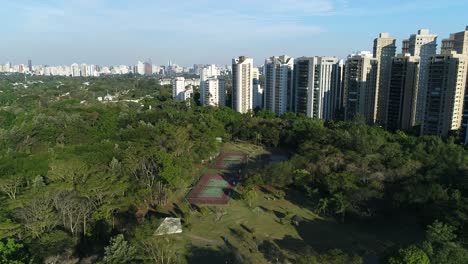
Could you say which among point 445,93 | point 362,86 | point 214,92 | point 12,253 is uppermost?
point 362,86

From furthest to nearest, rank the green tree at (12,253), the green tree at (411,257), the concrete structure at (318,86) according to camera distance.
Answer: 1. the concrete structure at (318,86)
2. the green tree at (12,253)
3. the green tree at (411,257)

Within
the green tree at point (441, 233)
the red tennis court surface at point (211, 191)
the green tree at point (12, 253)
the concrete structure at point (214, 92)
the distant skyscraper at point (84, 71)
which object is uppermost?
the distant skyscraper at point (84, 71)

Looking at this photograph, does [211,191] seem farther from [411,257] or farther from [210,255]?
[411,257]

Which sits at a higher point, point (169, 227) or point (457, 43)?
point (457, 43)

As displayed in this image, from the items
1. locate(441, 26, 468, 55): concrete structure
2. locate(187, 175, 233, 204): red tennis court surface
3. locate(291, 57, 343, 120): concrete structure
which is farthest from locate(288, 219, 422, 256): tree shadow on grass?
locate(291, 57, 343, 120): concrete structure

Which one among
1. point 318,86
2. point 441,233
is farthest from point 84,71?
point 441,233

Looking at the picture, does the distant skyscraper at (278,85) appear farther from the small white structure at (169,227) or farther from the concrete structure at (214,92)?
the small white structure at (169,227)

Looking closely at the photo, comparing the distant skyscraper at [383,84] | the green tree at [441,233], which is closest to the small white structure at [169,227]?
the green tree at [441,233]
